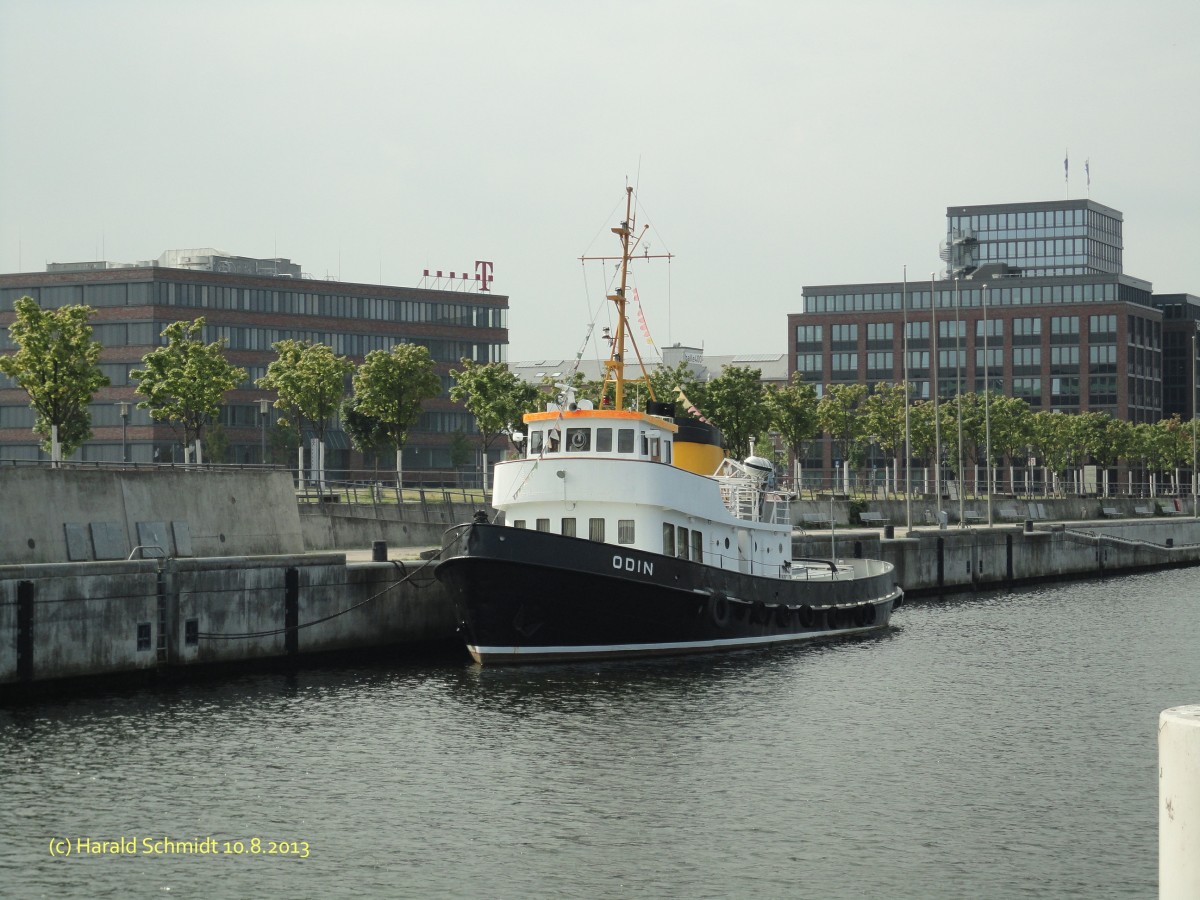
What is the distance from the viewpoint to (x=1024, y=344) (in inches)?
6255

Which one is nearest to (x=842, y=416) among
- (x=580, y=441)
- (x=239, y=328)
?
(x=239, y=328)

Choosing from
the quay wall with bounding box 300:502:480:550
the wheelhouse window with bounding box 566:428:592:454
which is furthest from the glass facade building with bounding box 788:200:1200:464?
the wheelhouse window with bounding box 566:428:592:454

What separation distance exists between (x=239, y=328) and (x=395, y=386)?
5696 centimetres

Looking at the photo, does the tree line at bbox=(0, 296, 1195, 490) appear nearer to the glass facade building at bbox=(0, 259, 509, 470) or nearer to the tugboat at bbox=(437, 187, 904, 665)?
the tugboat at bbox=(437, 187, 904, 665)

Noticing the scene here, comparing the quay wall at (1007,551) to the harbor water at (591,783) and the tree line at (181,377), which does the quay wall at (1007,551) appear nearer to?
the harbor water at (591,783)

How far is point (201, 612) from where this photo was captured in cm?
3322

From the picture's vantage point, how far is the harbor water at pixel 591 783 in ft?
61.8

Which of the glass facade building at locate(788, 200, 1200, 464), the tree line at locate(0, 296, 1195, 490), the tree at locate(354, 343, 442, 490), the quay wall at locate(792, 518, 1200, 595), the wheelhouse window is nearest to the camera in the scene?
the wheelhouse window

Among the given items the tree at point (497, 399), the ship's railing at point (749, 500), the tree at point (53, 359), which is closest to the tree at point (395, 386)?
the tree at point (497, 399)

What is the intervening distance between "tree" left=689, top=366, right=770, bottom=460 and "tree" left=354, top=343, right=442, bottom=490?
16.5m

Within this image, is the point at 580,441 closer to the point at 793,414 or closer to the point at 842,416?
the point at 793,414

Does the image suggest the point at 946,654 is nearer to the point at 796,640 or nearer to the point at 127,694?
the point at 796,640

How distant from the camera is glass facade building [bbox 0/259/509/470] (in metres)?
124

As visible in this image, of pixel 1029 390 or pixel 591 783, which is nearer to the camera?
pixel 591 783
